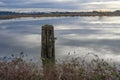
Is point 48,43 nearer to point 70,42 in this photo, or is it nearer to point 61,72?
point 61,72

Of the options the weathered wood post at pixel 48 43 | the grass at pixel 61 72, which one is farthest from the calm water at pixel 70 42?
the grass at pixel 61 72

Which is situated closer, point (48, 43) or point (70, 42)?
point (48, 43)

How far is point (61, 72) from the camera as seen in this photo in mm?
7582

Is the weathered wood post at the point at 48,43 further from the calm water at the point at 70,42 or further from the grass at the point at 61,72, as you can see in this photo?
the grass at the point at 61,72

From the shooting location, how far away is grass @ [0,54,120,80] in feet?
24.6

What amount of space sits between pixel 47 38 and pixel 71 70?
152 cm

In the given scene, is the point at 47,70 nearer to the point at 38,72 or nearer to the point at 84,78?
the point at 38,72

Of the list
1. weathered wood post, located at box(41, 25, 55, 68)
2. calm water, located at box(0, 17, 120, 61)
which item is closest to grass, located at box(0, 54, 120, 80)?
calm water, located at box(0, 17, 120, 61)

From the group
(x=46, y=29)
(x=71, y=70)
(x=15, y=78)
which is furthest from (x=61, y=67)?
(x=46, y=29)

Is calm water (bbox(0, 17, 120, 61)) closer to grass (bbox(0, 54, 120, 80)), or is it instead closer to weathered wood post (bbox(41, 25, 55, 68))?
weathered wood post (bbox(41, 25, 55, 68))

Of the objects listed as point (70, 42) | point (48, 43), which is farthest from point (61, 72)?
point (70, 42)

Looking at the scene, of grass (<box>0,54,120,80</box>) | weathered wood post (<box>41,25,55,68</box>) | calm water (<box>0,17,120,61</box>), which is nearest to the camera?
grass (<box>0,54,120,80</box>)

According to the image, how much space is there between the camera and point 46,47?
9.11 metres

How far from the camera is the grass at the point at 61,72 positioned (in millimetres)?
7488
